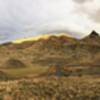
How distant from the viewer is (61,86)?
8444cm

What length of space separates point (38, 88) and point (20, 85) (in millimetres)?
4380

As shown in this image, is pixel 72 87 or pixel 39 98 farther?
pixel 72 87

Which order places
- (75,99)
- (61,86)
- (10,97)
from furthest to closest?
(61,86)
(75,99)
(10,97)

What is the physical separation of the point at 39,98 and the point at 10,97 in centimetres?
702

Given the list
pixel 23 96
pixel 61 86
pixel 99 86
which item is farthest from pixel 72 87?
pixel 23 96

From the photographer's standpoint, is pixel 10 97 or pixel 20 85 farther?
pixel 20 85

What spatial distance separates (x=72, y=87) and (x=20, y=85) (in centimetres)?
1322

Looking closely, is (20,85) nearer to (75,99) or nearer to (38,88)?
(38,88)

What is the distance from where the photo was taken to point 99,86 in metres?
89.1

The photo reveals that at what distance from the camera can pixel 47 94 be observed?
79.2 metres

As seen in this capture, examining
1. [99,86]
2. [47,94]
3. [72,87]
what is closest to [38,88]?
[47,94]

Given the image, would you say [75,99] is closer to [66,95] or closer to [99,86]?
[66,95]

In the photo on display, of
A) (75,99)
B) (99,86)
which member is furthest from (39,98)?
(99,86)

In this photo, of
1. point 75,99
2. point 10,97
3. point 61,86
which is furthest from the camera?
point 61,86
